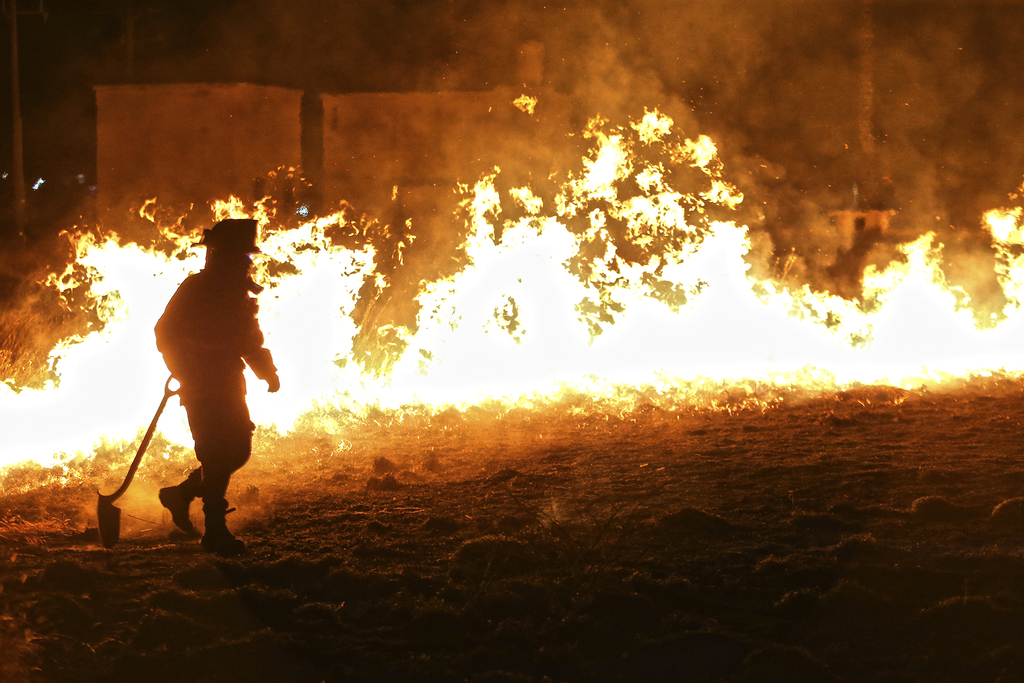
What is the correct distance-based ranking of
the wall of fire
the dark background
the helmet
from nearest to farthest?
the helmet < the wall of fire < the dark background

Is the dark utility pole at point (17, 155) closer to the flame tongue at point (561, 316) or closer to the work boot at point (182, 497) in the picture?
the flame tongue at point (561, 316)

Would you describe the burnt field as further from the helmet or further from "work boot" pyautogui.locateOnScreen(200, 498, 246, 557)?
the helmet

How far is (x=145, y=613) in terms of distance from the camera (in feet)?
12.3

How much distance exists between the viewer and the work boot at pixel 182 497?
4707 mm

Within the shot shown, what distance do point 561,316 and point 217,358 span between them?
5.82 meters

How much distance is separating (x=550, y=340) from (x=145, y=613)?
22.0 feet

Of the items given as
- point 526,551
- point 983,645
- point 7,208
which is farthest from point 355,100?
point 983,645

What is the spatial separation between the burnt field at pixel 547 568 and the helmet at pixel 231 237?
1.67m

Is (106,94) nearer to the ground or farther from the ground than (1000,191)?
farther from the ground

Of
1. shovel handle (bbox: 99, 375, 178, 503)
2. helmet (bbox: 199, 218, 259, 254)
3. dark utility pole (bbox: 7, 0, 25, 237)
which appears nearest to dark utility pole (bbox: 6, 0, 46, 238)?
dark utility pole (bbox: 7, 0, 25, 237)

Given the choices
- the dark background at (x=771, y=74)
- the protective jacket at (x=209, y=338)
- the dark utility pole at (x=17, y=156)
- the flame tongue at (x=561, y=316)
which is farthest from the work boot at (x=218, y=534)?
the dark utility pole at (x=17, y=156)

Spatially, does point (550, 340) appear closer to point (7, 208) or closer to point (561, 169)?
point (561, 169)

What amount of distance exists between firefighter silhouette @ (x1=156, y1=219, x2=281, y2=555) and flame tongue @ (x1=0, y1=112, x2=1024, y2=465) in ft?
9.25

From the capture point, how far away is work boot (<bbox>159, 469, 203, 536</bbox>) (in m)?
4.71
